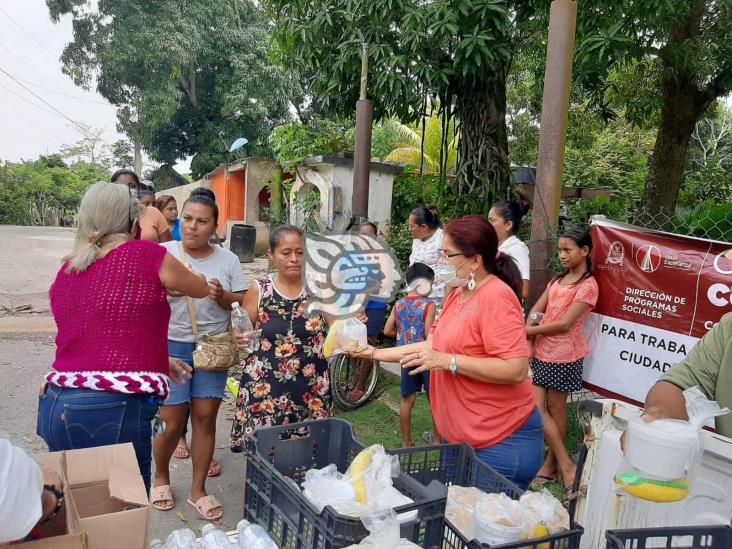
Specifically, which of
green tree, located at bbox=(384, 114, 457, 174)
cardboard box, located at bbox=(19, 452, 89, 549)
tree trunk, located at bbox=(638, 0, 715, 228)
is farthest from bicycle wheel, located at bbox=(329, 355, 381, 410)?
green tree, located at bbox=(384, 114, 457, 174)

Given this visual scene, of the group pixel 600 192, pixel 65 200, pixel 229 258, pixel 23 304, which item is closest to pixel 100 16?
pixel 65 200

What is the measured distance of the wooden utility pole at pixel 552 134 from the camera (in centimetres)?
346

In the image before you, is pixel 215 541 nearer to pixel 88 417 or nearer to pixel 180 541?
pixel 180 541

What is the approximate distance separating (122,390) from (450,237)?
1.43 metres

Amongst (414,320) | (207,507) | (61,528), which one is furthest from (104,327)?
(414,320)

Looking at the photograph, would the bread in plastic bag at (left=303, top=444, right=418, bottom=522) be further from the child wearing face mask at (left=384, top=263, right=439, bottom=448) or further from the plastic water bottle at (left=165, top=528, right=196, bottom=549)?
the child wearing face mask at (left=384, top=263, right=439, bottom=448)

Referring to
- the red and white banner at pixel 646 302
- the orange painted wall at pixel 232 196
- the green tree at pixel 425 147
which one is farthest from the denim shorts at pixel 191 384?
the orange painted wall at pixel 232 196

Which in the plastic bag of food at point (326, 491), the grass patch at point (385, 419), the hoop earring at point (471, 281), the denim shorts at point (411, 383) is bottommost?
the grass patch at point (385, 419)

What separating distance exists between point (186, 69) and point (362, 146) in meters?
20.0

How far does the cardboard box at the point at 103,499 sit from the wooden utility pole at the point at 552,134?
2943 millimetres

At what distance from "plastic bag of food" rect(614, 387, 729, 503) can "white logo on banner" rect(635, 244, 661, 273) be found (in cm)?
217

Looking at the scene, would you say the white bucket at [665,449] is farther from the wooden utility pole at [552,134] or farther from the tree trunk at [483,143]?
the tree trunk at [483,143]

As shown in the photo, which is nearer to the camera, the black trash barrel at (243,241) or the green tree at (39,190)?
the black trash barrel at (243,241)

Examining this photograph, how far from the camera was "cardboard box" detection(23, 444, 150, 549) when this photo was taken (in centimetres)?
137
